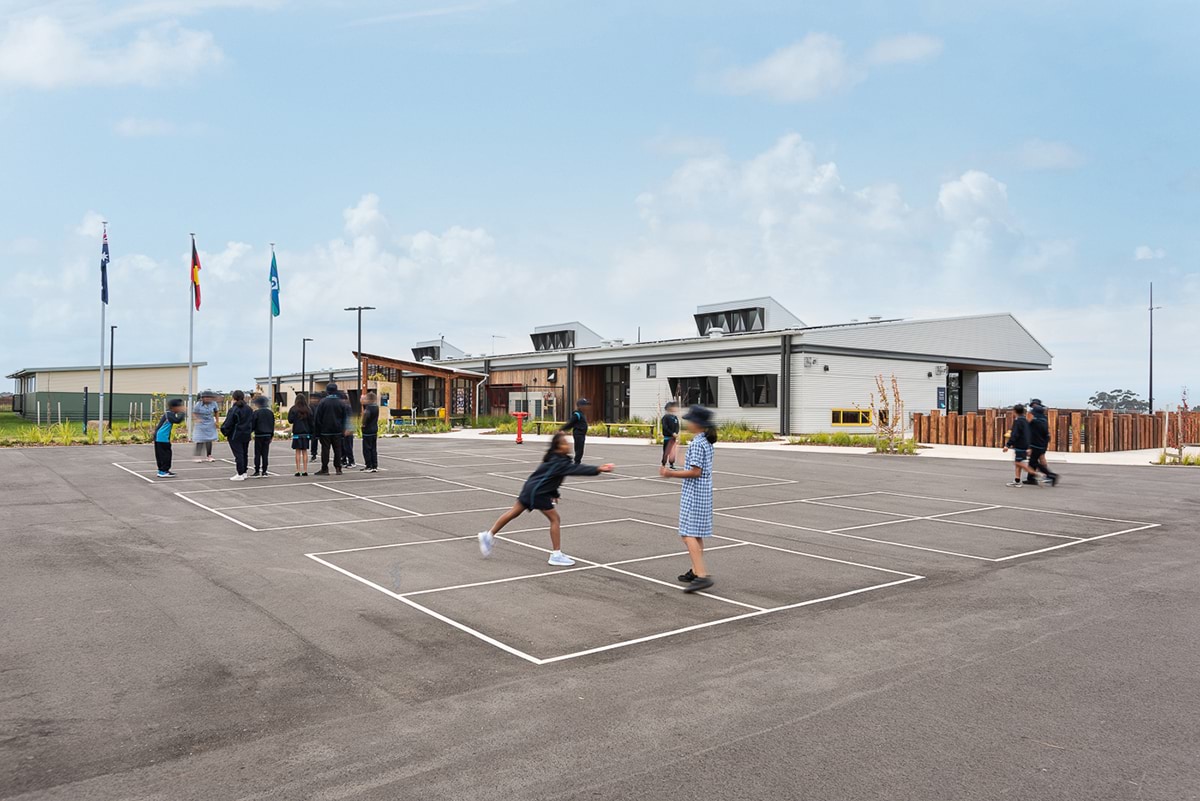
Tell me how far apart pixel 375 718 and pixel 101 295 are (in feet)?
106

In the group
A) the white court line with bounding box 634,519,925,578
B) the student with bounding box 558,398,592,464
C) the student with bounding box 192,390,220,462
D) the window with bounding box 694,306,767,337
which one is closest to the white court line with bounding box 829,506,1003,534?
the white court line with bounding box 634,519,925,578

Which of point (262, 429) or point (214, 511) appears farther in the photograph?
point (262, 429)

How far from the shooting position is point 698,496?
8266 mm

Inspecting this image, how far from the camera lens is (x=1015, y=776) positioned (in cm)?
422

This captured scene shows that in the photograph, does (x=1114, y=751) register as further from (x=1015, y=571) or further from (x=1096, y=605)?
(x=1015, y=571)

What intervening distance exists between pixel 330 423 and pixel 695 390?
77.9ft

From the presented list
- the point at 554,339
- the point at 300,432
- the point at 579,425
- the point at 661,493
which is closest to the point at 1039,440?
the point at 661,493

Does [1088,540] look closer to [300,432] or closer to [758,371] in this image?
[300,432]

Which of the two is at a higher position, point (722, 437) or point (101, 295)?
point (101, 295)

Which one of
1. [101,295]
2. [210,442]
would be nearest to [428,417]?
[101,295]

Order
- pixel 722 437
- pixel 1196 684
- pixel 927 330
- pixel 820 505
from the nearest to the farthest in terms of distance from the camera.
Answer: pixel 1196 684 → pixel 820 505 → pixel 722 437 → pixel 927 330

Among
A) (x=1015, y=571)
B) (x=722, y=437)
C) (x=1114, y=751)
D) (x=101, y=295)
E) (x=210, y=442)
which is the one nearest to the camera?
(x=1114, y=751)

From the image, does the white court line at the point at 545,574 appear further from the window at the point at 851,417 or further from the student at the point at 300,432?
the window at the point at 851,417

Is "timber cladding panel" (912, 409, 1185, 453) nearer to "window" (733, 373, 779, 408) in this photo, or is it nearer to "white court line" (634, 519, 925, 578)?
"window" (733, 373, 779, 408)
